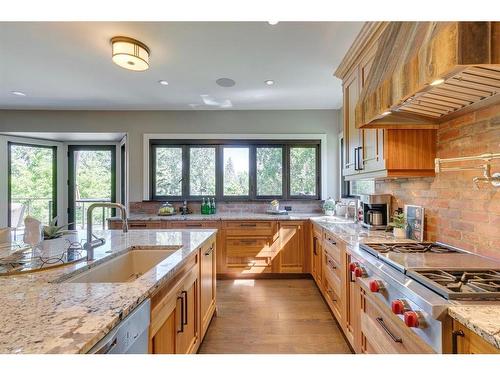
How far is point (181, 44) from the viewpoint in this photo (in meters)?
2.20

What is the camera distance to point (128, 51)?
6.92ft

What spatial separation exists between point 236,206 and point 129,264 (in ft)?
8.04

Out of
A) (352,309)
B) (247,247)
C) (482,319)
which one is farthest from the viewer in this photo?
(247,247)

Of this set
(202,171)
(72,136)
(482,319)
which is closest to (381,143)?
(482,319)

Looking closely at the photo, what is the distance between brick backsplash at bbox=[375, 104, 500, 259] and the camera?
4.48 ft

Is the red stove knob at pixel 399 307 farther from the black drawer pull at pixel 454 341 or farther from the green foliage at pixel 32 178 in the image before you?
the green foliage at pixel 32 178

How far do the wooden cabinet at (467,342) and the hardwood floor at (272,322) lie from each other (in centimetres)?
128

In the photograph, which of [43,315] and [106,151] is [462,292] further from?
[106,151]

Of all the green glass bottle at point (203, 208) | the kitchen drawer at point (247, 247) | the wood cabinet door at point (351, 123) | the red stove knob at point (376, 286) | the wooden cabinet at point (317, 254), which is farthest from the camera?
the green glass bottle at point (203, 208)

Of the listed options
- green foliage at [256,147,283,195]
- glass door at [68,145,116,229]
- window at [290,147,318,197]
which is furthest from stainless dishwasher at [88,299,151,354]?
glass door at [68,145,116,229]

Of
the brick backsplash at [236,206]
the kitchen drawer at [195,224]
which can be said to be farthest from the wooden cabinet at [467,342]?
the brick backsplash at [236,206]

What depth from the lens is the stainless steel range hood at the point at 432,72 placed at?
0.84 m

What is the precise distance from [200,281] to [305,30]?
215 centimetres

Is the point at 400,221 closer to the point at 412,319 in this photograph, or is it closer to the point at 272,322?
the point at 412,319
